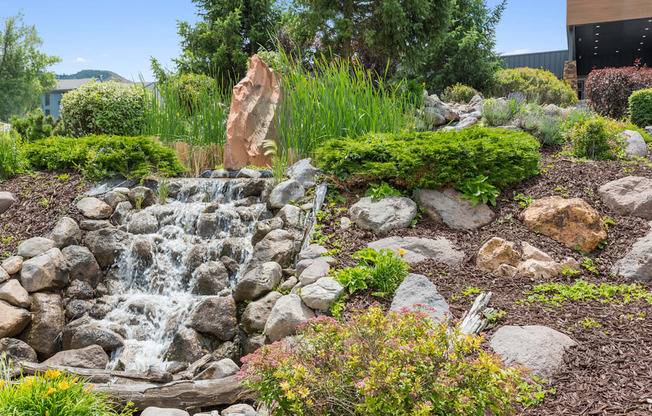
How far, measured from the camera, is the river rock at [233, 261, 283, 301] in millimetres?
4754

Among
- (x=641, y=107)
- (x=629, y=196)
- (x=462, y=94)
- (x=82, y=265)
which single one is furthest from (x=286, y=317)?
(x=462, y=94)

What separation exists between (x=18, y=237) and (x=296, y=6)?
10.5 metres

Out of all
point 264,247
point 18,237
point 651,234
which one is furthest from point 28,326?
point 651,234

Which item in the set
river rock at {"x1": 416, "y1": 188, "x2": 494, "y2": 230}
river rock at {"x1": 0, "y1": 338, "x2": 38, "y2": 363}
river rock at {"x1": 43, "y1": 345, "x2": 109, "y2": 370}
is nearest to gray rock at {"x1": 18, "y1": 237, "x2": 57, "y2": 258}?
river rock at {"x1": 0, "y1": 338, "x2": 38, "y2": 363}

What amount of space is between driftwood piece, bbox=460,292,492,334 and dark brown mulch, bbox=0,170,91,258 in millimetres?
5213

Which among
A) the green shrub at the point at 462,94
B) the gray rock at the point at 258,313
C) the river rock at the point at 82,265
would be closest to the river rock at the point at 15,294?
the river rock at the point at 82,265

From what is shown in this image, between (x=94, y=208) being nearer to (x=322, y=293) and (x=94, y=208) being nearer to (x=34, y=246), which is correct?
(x=34, y=246)

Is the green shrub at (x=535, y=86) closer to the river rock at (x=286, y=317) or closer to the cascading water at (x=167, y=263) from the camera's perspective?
the cascading water at (x=167, y=263)

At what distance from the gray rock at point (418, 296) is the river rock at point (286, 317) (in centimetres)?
81

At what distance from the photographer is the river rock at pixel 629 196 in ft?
17.1

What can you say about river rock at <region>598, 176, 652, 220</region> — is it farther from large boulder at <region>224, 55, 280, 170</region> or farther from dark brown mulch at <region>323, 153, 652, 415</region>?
large boulder at <region>224, 55, 280, 170</region>

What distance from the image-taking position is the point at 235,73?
16984 mm

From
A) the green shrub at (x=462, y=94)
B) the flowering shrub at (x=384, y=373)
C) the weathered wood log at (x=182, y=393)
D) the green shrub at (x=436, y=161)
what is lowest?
the weathered wood log at (x=182, y=393)

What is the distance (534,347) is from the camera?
305 cm
